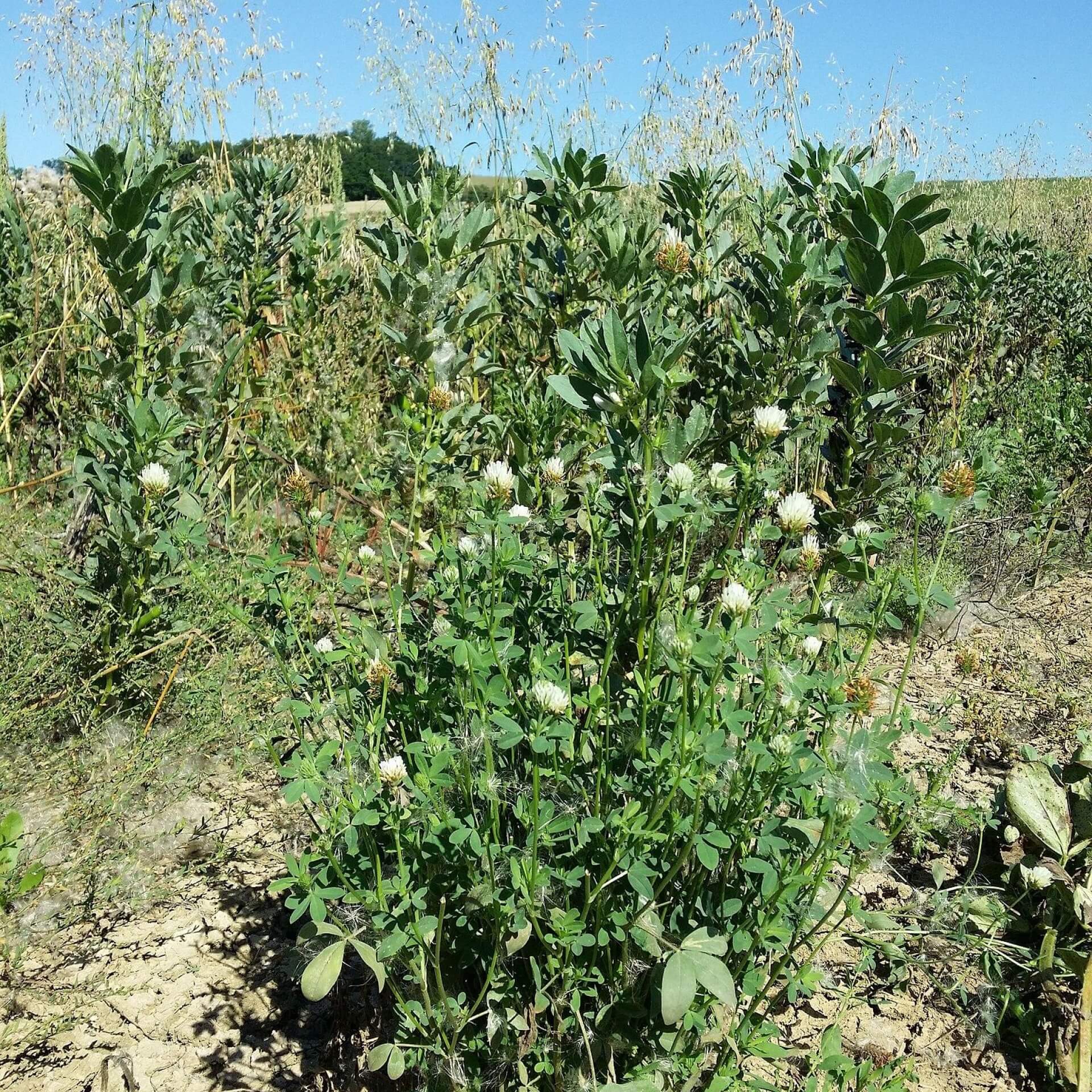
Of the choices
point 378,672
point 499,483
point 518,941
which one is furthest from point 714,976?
point 499,483

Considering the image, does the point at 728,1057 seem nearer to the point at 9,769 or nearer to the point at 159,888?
the point at 159,888

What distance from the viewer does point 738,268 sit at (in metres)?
4.36

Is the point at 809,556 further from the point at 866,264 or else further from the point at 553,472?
the point at 866,264

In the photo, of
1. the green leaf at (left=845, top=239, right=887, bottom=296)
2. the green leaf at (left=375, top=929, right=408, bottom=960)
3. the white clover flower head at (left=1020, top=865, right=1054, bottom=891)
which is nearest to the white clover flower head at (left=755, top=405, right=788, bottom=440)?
the green leaf at (left=845, top=239, right=887, bottom=296)

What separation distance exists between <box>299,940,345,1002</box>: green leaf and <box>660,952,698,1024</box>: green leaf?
467 millimetres

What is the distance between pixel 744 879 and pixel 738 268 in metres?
3.41

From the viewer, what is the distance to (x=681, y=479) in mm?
1369

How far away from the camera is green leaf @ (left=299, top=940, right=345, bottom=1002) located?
4.35 feet

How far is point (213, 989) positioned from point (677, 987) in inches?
42.3

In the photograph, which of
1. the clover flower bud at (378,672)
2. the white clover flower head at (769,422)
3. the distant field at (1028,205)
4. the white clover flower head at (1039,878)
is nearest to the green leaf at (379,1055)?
the clover flower bud at (378,672)

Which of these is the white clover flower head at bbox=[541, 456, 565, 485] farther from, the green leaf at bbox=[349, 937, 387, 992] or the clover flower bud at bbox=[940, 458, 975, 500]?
the green leaf at bbox=[349, 937, 387, 992]

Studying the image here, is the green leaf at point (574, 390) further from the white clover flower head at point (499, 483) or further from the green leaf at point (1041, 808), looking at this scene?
the green leaf at point (1041, 808)

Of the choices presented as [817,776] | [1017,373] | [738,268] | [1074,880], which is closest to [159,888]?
[817,776]

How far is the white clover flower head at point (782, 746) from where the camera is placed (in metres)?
1.29
